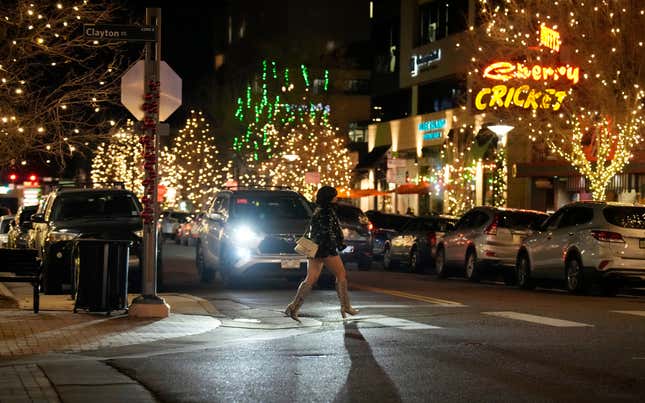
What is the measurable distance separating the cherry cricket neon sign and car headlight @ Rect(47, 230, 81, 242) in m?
15.9

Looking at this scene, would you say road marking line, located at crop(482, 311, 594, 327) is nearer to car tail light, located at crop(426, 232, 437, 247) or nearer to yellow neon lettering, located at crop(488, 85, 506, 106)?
car tail light, located at crop(426, 232, 437, 247)

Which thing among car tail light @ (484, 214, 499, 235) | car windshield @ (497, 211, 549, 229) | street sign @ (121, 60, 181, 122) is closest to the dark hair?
street sign @ (121, 60, 181, 122)

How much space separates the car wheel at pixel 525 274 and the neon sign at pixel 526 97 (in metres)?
9.98

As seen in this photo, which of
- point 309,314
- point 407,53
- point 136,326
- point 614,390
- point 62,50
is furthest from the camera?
point 407,53

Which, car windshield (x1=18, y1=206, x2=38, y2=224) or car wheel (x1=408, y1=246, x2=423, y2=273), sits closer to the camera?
car windshield (x1=18, y1=206, x2=38, y2=224)

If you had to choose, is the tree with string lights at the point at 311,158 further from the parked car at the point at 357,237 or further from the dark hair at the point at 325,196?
the dark hair at the point at 325,196

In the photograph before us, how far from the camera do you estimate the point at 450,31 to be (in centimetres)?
5391

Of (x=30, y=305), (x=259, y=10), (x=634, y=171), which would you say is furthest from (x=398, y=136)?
(x=30, y=305)

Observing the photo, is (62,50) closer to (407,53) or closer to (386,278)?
(386,278)

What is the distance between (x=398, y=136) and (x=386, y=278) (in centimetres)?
3425

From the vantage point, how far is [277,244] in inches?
853

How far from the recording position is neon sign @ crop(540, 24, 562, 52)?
3176 cm

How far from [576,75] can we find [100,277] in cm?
2074

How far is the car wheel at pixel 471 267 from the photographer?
2645 centimetres
